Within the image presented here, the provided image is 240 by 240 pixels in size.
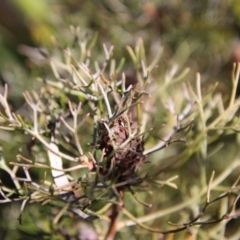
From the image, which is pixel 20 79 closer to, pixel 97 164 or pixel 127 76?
pixel 127 76

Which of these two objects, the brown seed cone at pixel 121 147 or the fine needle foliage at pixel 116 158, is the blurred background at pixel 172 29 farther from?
the brown seed cone at pixel 121 147

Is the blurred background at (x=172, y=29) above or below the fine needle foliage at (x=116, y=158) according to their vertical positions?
above

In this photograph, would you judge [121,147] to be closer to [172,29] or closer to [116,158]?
[116,158]

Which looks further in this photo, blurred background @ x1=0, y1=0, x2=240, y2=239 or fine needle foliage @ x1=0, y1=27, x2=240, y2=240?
blurred background @ x1=0, y1=0, x2=240, y2=239

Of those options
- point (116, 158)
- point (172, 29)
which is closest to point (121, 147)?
point (116, 158)

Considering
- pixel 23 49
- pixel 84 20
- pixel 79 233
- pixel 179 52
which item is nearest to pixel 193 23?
pixel 179 52

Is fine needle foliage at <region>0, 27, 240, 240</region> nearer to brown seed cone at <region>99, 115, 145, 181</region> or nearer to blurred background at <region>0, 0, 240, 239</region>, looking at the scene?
brown seed cone at <region>99, 115, 145, 181</region>

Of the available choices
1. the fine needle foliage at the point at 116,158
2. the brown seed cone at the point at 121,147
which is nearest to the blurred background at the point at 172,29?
the fine needle foliage at the point at 116,158

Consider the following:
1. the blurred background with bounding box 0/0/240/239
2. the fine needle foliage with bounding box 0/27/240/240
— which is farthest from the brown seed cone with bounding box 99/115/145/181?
the blurred background with bounding box 0/0/240/239
